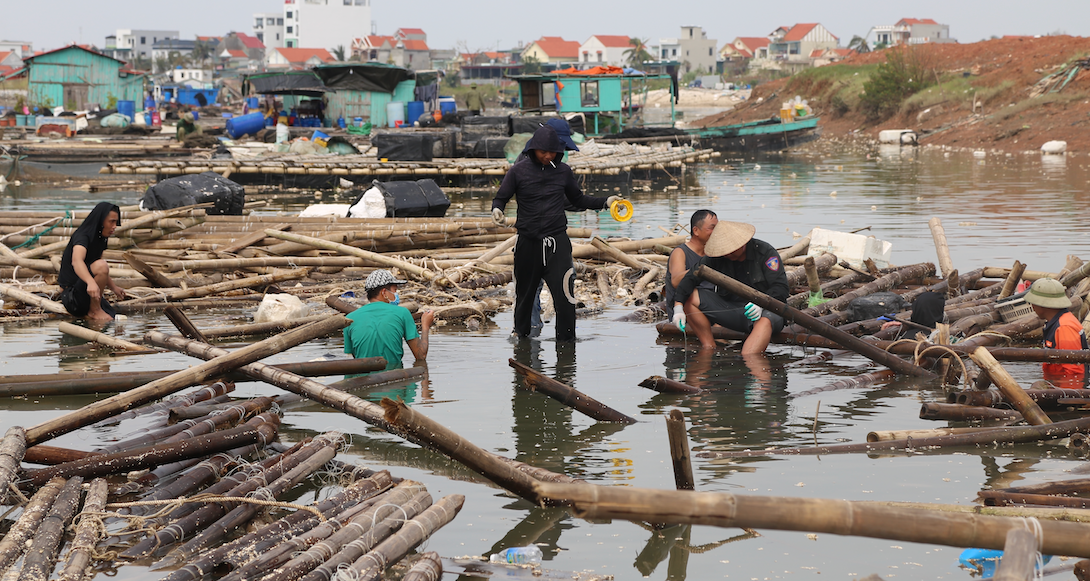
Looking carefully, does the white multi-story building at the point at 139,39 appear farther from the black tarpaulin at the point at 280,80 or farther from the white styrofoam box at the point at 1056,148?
the white styrofoam box at the point at 1056,148

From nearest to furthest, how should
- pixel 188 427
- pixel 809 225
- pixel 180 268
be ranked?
pixel 188 427 → pixel 180 268 → pixel 809 225

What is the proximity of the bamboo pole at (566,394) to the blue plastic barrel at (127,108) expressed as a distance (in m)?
44.8

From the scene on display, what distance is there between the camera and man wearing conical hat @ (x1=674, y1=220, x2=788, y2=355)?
8438mm

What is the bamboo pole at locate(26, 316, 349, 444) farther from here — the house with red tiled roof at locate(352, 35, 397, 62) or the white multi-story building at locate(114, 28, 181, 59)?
the white multi-story building at locate(114, 28, 181, 59)

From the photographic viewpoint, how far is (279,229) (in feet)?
42.4

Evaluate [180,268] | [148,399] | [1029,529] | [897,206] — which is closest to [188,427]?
[148,399]

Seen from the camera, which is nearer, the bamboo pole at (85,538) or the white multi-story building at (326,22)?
the bamboo pole at (85,538)

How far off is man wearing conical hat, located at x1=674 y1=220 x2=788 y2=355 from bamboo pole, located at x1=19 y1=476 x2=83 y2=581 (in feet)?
17.5

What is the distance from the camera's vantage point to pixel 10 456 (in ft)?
16.1

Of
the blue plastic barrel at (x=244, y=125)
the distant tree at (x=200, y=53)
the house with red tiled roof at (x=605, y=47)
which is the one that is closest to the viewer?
the blue plastic barrel at (x=244, y=125)

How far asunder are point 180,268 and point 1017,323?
363 inches

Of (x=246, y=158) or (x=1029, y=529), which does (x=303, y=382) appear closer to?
(x=1029, y=529)

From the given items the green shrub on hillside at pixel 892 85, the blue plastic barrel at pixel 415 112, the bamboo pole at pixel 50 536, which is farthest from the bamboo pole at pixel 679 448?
the green shrub on hillside at pixel 892 85

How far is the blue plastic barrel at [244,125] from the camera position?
3906 centimetres
